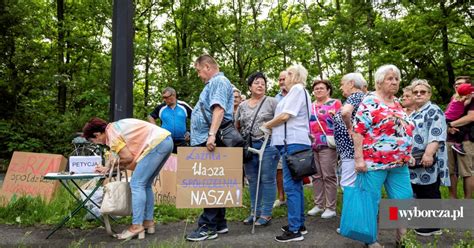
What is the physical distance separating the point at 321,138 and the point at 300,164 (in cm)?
116

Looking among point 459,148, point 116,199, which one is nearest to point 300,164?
point 116,199

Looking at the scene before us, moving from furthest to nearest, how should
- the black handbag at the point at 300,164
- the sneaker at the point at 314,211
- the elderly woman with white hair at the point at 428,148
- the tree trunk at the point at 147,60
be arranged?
the tree trunk at the point at 147,60
the sneaker at the point at 314,211
the elderly woman with white hair at the point at 428,148
the black handbag at the point at 300,164

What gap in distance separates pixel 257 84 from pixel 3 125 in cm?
958

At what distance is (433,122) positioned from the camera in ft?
13.8

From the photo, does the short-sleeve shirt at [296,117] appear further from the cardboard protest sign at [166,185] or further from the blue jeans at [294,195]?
the cardboard protest sign at [166,185]

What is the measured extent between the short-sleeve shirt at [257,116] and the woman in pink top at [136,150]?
1.03 m

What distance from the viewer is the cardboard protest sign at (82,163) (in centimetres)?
486

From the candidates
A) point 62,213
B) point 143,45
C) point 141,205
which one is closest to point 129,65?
point 141,205

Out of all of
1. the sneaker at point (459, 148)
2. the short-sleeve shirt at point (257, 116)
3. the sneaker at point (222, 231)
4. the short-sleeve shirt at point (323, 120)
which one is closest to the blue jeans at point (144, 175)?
the sneaker at point (222, 231)

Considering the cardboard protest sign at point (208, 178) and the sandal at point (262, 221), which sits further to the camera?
the sandal at point (262, 221)

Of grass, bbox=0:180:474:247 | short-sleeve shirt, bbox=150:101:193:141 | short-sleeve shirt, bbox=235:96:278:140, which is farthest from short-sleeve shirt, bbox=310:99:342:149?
short-sleeve shirt, bbox=150:101:193:141

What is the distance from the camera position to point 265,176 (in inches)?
177

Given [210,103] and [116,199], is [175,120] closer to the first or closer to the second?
[210,103]

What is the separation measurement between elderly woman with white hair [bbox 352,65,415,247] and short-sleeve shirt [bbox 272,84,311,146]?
22.5 inches
